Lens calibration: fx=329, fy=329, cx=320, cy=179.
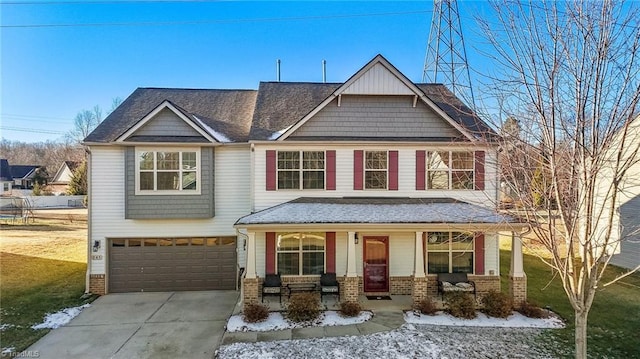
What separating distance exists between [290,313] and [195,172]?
19.8 feet

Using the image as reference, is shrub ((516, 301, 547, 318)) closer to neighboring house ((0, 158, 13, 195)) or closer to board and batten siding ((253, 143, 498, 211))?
board and batten siding ((253, 143, 498, 211))

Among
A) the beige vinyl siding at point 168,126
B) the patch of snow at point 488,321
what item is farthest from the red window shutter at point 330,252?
the beige vinyl siding at point 168,126

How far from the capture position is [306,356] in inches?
288

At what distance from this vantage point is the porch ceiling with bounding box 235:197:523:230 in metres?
9.86

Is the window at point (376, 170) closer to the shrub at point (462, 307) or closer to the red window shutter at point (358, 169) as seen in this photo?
the red window shutter at point (358, 169)

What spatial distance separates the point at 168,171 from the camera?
38.8 ft

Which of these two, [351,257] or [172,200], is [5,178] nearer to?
[172,200]

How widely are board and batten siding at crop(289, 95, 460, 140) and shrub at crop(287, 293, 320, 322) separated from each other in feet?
18.4

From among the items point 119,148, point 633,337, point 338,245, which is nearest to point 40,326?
point 119,148

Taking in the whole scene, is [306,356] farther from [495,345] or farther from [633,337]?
[633,337]

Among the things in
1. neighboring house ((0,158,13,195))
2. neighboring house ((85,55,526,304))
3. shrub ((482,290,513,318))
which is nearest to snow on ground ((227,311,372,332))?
neighboring house ((85,55,526,304))

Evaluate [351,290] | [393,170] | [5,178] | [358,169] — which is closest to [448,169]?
[393,170]

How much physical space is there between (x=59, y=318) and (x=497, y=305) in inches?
503

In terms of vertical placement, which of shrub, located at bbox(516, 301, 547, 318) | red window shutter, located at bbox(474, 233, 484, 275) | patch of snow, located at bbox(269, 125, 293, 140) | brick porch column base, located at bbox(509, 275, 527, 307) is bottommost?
shrub, located at bbox(516, 301, 547, 318)
